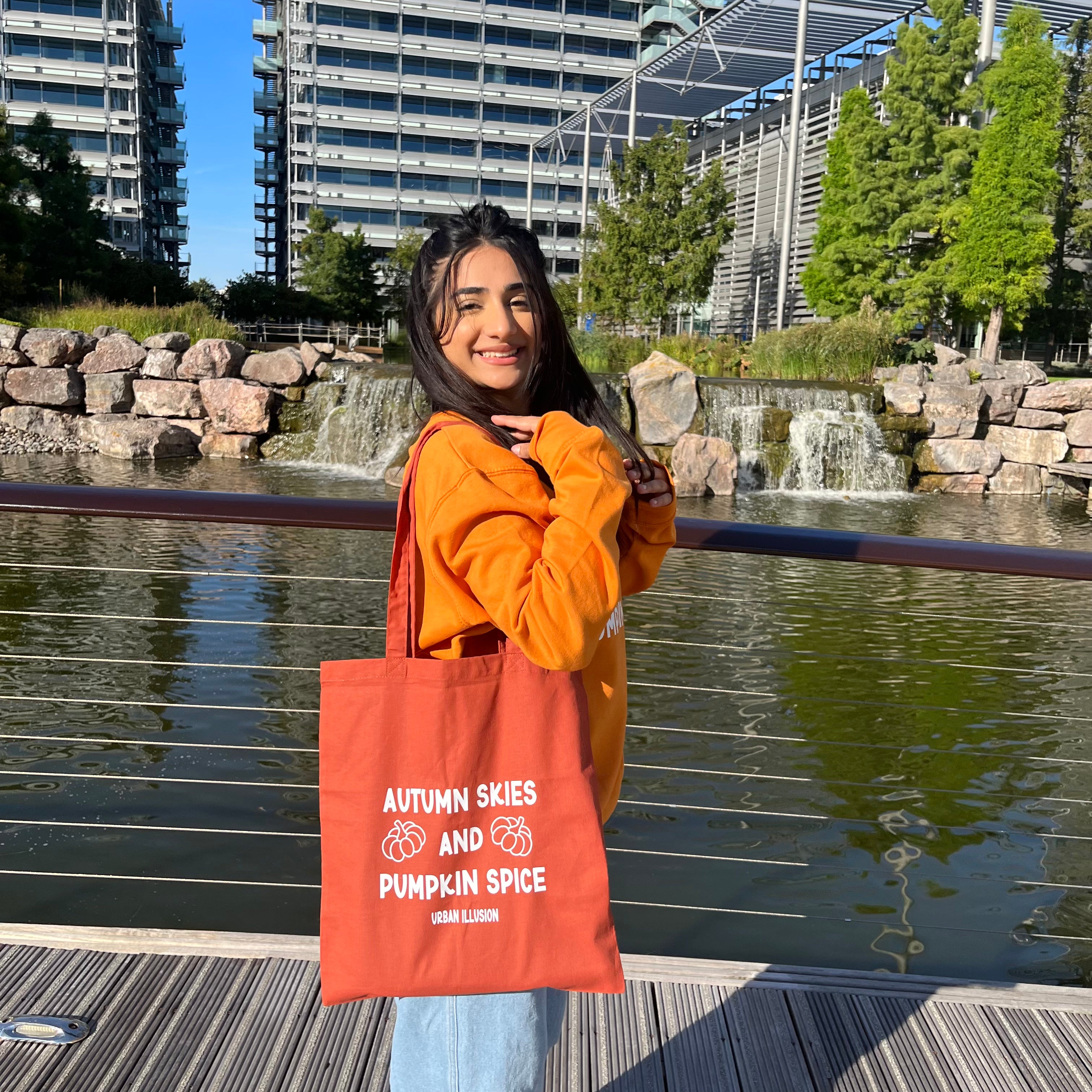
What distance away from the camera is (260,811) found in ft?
13.8

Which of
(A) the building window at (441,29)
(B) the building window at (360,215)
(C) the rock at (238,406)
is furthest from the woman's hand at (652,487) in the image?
(A) the building window at (441,29)

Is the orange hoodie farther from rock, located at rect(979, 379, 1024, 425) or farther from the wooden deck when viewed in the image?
rock, located at rect(979, 379, 1024, 425)

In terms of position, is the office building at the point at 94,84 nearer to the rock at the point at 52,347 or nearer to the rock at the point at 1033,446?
the rock at the point at 52,347

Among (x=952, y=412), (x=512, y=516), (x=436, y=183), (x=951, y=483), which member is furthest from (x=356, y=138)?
(x=512, y=516)

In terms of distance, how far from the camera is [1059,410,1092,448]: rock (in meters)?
14.3

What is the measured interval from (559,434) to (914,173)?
20.4 m

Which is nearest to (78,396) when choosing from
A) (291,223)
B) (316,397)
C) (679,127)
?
(316,397)

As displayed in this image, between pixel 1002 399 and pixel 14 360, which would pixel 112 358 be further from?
pixel 1002 399

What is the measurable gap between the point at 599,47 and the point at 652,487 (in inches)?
2000

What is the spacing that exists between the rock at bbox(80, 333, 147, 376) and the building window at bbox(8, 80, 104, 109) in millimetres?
35598

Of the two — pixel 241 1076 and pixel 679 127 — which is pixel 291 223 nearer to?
pixel 679 127

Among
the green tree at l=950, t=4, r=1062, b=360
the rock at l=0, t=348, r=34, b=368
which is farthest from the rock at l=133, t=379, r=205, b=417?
the green tree at l=950, t=4, r=1062, b=360

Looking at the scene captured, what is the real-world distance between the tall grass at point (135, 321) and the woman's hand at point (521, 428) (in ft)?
54.7

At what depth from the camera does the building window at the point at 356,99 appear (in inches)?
1729
